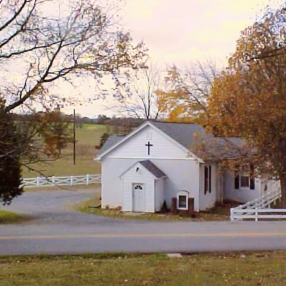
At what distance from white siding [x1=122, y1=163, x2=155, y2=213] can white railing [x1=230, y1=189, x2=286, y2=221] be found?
5571mm

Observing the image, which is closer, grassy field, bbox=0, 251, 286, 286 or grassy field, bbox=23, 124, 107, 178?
grassy field, bbox=0, 251, 286, 286

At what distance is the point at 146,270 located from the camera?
10.0m

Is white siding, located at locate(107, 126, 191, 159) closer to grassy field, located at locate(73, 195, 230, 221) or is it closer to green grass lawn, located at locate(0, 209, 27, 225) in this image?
grassy field, located at locate(73, 195, 230, 221)

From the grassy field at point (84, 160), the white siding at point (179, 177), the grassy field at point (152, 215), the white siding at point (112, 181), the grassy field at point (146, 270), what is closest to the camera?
the grassy field at point (146, 270)

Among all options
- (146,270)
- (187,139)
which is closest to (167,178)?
(187,139)

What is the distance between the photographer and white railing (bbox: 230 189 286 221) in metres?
26.1

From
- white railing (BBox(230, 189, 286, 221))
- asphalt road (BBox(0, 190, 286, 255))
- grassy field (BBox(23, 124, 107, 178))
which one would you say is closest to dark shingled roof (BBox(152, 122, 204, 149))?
white railing (BBox(230, 189, 286, 221))

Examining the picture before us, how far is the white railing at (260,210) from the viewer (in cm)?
2608

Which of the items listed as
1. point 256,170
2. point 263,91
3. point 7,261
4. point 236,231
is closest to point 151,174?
point 256,170

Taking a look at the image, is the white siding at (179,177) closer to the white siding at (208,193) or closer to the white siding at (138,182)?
the white siding at (208,193)

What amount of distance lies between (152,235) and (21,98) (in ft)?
20.5

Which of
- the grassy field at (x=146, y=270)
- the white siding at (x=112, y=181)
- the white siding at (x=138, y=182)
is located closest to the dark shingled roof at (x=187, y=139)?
the white siding at (x=112, y=181)

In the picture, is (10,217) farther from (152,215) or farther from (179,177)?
(179,177)

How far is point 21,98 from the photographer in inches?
424
